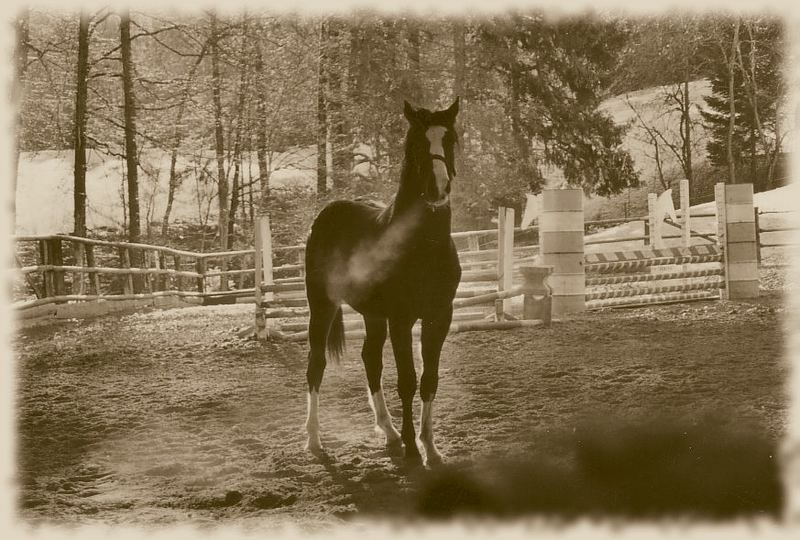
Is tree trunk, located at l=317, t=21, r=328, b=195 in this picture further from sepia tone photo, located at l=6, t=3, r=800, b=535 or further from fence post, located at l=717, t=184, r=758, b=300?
fence post, located at l=717, t=184, r=758, b=300

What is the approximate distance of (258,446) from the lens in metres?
5.35

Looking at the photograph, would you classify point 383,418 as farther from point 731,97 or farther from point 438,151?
point 731,97

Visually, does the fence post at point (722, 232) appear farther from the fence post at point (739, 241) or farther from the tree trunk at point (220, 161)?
the tree trunk at point (220, 161)

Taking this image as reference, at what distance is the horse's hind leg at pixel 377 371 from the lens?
5.29 m

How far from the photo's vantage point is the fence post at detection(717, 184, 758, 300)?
13.1 m

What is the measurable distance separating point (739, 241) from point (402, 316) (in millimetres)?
9835

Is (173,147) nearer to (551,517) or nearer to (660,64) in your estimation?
(660,64)

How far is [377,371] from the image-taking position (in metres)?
5.55

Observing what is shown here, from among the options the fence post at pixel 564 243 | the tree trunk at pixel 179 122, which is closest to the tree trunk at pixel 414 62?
the tree trunk at pixel 179 122

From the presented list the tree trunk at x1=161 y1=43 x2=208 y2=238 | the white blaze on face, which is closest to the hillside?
the tree trunk at x1=161 y1=43 x2=208 y2=238

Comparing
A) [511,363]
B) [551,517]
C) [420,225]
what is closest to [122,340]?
[511,363]

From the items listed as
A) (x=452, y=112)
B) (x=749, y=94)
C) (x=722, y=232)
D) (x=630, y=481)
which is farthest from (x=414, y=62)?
(x=630, y=481)

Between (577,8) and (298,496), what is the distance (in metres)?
22.9

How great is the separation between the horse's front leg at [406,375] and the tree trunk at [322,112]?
17835mm
